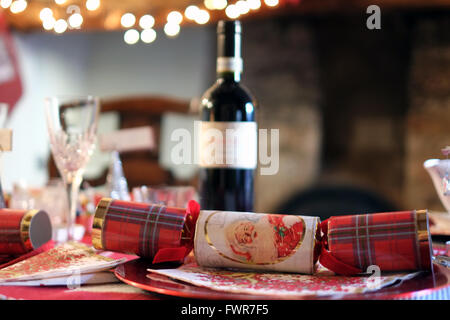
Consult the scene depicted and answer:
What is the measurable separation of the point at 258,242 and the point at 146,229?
0.38ft

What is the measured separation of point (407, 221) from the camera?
458mm

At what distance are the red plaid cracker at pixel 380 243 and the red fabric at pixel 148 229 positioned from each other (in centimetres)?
14

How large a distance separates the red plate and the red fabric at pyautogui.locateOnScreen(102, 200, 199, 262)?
4cm

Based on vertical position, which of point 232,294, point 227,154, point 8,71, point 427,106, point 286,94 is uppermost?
point 8,71

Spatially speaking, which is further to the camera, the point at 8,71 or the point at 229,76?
the point at 8,71

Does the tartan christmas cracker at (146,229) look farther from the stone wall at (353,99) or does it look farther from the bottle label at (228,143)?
the stone wall at (353,99)

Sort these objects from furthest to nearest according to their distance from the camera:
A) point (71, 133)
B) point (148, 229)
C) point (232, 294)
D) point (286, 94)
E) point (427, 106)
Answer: point (286, 94), point (427, 106), point (71, 133), point (148, 229), point (232, 294)

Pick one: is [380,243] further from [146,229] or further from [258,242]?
[146,229]

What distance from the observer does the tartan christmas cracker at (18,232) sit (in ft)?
1.83

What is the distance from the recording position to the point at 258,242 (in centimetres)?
48

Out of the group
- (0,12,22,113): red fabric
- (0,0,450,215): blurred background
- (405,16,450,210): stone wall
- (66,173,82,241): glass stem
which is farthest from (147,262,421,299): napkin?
(0,12,22,113): red fabric

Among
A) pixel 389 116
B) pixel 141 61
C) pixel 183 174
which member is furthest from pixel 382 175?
pixel 141 61

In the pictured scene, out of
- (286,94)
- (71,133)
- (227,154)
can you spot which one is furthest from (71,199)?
(286,94)

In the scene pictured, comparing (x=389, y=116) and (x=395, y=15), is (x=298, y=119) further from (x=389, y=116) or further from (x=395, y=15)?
(x=395, y=15)
